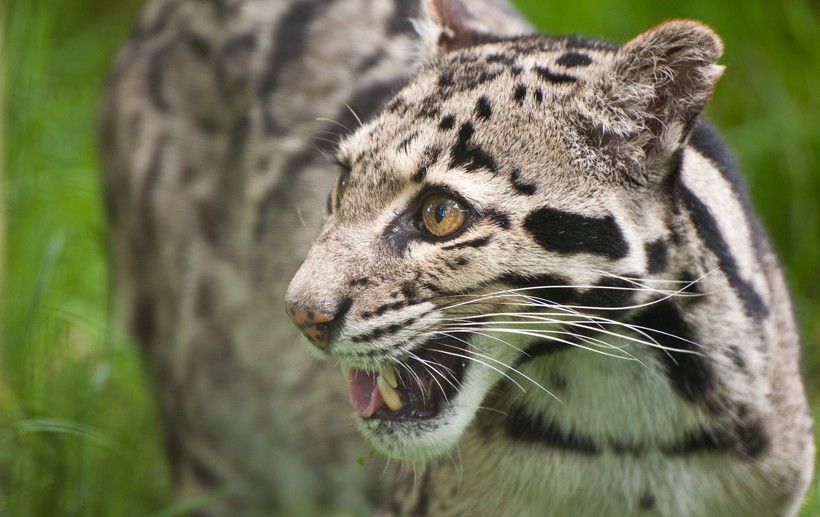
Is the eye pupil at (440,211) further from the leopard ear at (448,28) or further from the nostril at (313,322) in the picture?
the leopard ear at (448,28)

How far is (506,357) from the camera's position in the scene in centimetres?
348

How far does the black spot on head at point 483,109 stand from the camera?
135 inches

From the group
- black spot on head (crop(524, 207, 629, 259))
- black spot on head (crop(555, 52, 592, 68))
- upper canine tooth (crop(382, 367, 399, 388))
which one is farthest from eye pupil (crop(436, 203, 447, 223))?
black spot on head (crop(555, 52, 592, 68))

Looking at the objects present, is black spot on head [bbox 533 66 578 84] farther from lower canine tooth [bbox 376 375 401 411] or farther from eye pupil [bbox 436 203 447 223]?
lower canine tooth [bbox 376 375 401 411]

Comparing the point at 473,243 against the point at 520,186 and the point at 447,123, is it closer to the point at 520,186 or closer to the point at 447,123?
the point at 520,186

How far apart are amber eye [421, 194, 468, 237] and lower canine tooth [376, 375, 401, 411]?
50cm

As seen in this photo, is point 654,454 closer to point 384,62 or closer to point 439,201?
point 439,201

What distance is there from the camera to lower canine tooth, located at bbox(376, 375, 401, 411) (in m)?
3.52

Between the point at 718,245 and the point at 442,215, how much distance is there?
84 cm

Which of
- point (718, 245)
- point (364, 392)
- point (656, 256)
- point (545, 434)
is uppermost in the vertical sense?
point (718, 245)

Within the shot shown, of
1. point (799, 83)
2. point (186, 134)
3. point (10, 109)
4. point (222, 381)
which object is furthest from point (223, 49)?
point (799, 83)

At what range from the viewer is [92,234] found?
24.7 ft

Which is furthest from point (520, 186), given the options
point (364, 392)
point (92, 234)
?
point (92, 234)

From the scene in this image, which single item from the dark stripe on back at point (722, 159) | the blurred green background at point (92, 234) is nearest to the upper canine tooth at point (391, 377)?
the dark stripe on back at point (722, 159)
